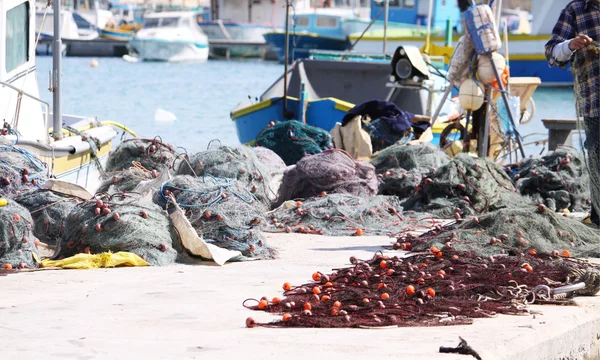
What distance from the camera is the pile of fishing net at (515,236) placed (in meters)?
6.56

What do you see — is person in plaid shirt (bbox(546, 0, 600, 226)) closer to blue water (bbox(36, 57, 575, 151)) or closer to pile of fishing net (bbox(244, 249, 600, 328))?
pile of fishing net (bbox(244, 249, 600, 328))

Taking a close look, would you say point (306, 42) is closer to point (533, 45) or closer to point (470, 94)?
point (533, 45)

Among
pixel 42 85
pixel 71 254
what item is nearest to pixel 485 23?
pixel 71 254

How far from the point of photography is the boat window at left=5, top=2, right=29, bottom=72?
1082 cm

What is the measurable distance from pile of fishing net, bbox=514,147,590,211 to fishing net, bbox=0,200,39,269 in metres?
5.17

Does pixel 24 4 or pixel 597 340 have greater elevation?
pixel 24 4

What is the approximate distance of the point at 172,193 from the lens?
23.8 ft

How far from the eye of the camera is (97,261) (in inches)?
248

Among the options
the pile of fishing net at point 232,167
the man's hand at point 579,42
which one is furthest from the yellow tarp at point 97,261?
the man's hand at point 579,42

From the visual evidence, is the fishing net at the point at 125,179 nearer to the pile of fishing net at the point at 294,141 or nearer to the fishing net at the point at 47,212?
the fishing net at the point at 47,212

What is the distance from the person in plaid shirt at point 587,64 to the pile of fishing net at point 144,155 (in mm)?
3765

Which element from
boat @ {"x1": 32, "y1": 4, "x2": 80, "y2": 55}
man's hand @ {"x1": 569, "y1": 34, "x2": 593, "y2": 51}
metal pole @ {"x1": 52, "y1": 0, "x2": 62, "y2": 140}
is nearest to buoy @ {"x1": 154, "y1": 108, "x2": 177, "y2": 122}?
metal pole @ {"x1": 52, "y1": 0, "x2": 62, "y2": 140}

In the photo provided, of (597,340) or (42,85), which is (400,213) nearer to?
(597,340)

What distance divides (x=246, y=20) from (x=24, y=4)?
6991cm
